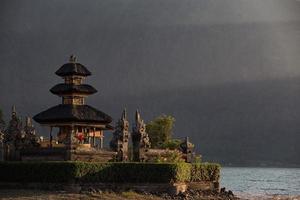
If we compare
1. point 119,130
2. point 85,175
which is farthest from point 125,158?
point 85,175

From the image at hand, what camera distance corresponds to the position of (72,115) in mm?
76062

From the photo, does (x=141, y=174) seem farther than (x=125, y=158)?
No

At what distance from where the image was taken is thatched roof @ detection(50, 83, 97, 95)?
7956 cm

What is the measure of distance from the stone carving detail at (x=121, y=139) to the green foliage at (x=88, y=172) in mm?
5068

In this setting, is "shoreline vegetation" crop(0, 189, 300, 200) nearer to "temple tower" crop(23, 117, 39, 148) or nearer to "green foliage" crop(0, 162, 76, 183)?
"green foliage" crop(0, 162, 76, 183)

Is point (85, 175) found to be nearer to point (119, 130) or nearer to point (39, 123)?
point (119, 130)

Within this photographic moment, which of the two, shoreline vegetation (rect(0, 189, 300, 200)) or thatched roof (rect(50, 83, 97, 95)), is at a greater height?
thatched roof (rect(50, 83, 97, 95))

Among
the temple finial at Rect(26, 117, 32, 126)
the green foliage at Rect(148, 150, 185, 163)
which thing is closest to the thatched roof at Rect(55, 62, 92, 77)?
the temple finial at Rect(26, 117, 32, 126)

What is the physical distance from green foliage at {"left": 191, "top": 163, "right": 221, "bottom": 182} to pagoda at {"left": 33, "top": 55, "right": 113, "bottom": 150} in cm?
1146

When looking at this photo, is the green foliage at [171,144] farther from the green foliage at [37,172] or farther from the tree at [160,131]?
the green foliage at [37,172]

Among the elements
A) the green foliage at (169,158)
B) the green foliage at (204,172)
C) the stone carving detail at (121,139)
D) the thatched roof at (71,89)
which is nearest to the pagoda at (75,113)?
the thatched roof at (71,89)

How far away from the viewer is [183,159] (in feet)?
265

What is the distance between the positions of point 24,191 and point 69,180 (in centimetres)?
430

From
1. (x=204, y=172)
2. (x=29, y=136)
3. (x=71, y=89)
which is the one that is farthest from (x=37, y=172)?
(x=204, y=172)
